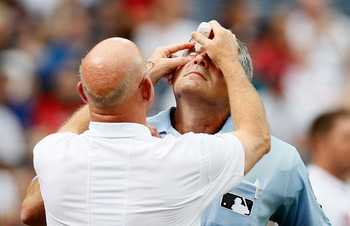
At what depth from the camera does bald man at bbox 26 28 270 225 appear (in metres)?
2.60

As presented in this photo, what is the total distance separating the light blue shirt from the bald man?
1.81 ft

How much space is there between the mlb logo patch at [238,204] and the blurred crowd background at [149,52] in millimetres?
3511

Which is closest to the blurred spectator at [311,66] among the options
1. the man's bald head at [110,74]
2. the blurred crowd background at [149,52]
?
the blurred crowd background at [149,52]

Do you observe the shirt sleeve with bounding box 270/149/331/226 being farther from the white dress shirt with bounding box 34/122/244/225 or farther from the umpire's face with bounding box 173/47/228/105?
the white dress shirt with bounding box 34/122/244/225

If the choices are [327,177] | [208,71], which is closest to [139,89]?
[208,71]

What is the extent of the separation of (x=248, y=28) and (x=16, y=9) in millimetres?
3109

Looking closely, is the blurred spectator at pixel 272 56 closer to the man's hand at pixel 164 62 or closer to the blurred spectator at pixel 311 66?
the blurred spectator at pixel 311 66

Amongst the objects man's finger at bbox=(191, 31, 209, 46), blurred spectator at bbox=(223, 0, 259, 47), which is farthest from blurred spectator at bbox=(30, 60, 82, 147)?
man's finger at bbox=(191, 31, 209, 46)

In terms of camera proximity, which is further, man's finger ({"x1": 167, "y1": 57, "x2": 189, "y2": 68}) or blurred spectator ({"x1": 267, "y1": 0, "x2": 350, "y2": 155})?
blurred spectator ({"x1": 267, "y1": 0, "x2": 350, "y2": 155})

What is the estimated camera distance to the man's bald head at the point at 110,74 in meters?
2.62

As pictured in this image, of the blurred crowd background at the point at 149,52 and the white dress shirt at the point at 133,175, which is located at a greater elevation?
the white dress shirt at the point at 133,175

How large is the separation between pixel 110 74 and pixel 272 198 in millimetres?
1227

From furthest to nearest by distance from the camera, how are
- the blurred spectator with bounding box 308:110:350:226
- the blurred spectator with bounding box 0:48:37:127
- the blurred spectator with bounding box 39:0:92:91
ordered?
the blurred spectator with bounding box 39:0:92:91 → the blurred spectator with bounding box 0:48:37:127 → the blurred spectator with bounding box 308:110:350:226

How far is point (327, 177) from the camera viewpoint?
5027 mm
